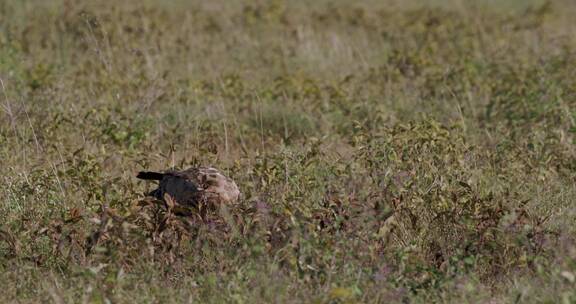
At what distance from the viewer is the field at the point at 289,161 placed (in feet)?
14.1

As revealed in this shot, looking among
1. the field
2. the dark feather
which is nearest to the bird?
the dark feather

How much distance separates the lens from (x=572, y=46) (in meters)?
10.0

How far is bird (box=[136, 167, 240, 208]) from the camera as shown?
4.89m

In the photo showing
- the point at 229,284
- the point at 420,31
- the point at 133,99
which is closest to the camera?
the point at 229,284

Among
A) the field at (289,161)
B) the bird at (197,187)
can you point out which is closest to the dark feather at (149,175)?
the bird at (197,187)

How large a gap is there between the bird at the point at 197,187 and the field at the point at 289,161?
12 cm

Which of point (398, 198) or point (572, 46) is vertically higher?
point (398, 198)

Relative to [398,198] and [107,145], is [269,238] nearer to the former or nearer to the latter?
[398,198]

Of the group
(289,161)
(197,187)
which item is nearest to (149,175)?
(197,187)

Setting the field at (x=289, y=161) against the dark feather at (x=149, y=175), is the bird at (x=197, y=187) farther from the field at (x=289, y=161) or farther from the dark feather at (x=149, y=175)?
the field at (x=289, y=161)

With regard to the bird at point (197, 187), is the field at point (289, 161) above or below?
below

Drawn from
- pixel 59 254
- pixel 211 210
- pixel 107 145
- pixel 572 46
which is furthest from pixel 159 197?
pixel 572 46

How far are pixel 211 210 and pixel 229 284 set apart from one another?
85 cm

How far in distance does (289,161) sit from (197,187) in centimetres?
69
